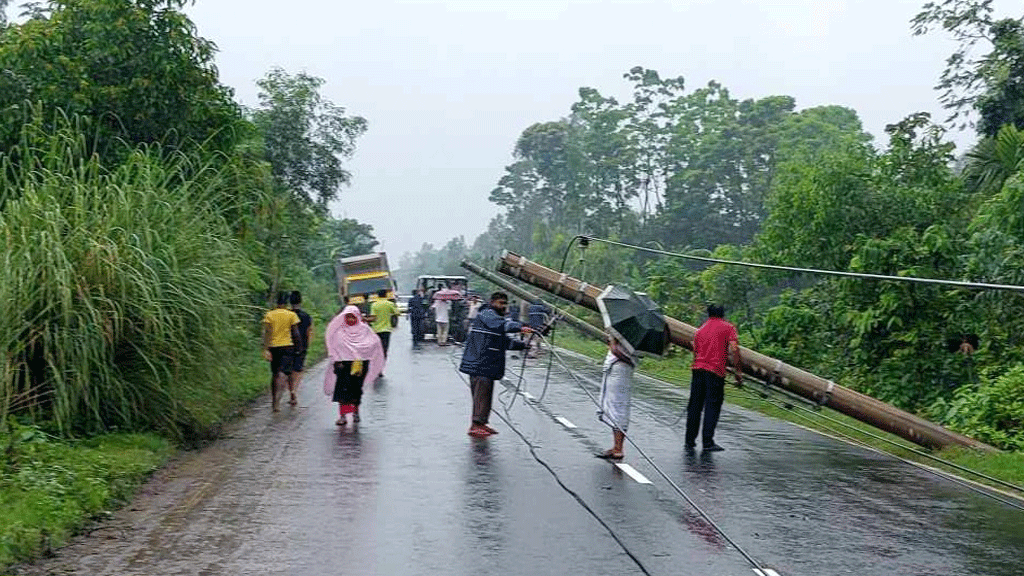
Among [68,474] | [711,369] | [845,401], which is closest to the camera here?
[68,474]

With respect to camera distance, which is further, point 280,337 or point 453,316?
point 453,316

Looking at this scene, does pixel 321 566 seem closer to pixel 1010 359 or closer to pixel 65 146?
pixel 65 146

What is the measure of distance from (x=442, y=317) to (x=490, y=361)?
2422 cm

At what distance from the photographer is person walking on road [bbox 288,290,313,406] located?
18.3 metres

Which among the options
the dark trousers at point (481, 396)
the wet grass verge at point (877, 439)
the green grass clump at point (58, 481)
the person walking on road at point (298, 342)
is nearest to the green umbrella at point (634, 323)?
the dark trousers at point (481, 396)

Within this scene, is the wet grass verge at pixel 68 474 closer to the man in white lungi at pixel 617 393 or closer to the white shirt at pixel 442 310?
the man in white lungi at pixel 617 393

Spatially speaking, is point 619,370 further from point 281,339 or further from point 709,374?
point 281,339

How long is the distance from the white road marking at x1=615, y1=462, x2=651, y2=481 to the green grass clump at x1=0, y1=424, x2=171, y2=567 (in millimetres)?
4630

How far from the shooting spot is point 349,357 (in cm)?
1664

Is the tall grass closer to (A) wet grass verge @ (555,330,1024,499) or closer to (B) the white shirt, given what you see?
(A) wet grass verge @ (555,330,1024,499)

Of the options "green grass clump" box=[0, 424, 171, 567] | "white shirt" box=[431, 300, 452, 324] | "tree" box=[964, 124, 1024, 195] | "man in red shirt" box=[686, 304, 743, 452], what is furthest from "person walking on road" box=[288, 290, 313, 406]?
"white shirt" box=[431, 300, 452, 324]

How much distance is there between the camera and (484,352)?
15281mm

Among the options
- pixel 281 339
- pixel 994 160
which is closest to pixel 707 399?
pixel 281 339

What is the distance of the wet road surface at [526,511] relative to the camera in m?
8.41
